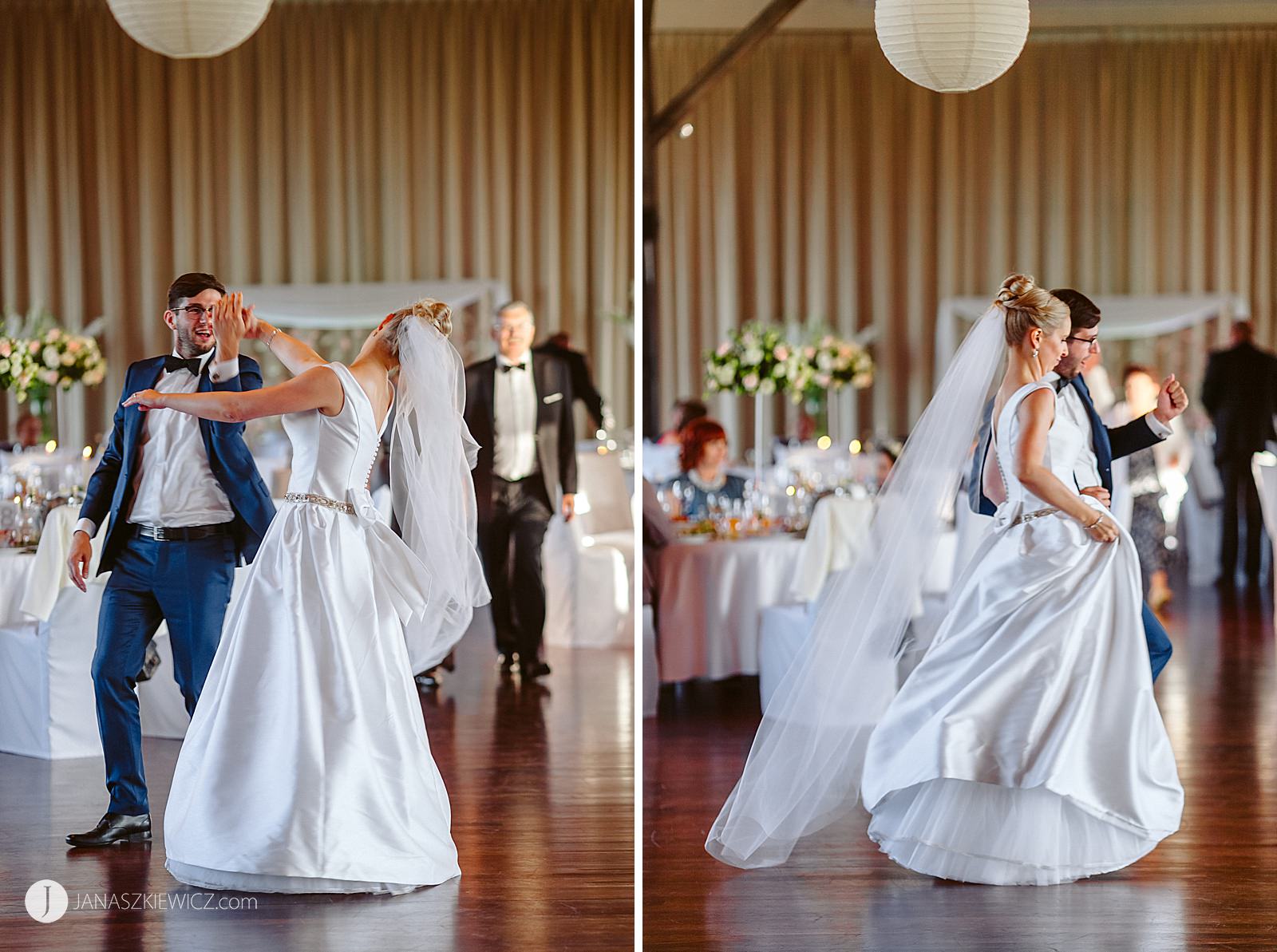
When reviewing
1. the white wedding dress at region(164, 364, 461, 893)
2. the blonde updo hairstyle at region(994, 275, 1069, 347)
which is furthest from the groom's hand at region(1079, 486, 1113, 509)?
the white wedding dress at region(164, 364, 461, 893)

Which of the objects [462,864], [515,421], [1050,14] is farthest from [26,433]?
[1050,14]

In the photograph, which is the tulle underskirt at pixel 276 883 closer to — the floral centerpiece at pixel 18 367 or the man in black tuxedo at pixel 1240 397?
the floral centerpiece at pixel 18 367

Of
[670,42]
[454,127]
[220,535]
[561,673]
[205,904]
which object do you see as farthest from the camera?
[670,42]

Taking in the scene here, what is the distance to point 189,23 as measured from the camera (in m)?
3.36

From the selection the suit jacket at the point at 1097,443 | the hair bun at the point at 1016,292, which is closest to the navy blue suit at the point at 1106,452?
the suit jacket at the point at 1097,443

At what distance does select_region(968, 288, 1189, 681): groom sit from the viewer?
3.40m

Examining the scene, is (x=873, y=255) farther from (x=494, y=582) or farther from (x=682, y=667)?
(x=494, y=582)

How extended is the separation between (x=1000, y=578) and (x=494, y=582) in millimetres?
1869

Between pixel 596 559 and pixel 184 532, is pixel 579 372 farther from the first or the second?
pixel 184 532

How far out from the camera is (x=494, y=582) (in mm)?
4621

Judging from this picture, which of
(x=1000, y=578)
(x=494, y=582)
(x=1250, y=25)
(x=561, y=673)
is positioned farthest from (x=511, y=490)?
(x=1250, y=25)

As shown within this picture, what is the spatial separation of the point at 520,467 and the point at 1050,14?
3.35m

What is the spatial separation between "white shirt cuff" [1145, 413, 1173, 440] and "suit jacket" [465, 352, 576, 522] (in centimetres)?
182

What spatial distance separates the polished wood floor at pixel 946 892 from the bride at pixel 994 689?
0.09m
